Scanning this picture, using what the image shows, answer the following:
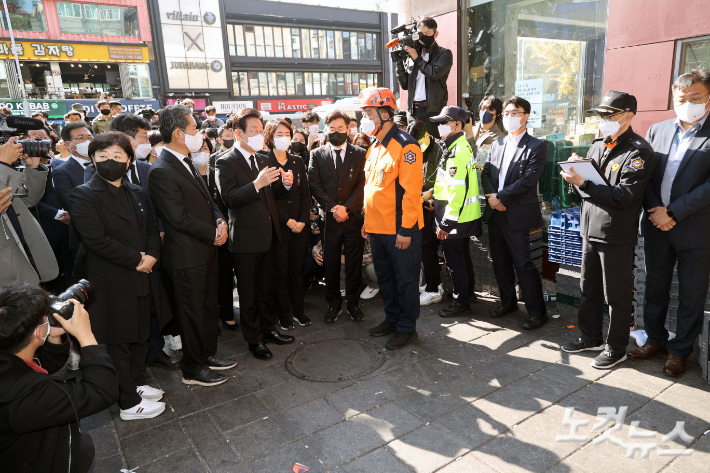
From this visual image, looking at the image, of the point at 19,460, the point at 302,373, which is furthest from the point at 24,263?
the point at 302,373

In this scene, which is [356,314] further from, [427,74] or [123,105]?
[123,105]

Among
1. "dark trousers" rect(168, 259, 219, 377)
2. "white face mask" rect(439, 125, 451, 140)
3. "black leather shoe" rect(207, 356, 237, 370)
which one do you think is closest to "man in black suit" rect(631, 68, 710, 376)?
"white face mask" rect(439, 125, 451, 140)

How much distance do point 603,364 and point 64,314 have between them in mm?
3933

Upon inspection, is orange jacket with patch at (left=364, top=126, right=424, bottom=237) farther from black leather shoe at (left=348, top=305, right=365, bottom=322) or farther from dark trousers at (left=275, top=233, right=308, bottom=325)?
black leather shoe at (left=348, top=305, right=365, bottom=322)

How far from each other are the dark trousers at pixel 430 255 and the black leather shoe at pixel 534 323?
51.3 inches

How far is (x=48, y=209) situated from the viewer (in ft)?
16.2

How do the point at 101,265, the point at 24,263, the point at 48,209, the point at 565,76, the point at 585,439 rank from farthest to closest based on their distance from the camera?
the point at 565,76
the point at 48,209
the point at 24,263
the point at 101,265
the point at 585,439

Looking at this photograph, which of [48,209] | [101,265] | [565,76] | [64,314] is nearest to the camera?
[64,314]

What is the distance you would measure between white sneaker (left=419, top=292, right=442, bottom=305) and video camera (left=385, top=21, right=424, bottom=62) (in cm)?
343

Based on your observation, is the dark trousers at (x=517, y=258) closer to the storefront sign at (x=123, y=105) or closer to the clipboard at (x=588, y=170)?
the clipboard at (x=588, y=170)

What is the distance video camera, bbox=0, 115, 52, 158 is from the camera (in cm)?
360

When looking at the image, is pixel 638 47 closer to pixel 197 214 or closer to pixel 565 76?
pixel 565 76

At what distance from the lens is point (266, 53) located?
39.3 metres

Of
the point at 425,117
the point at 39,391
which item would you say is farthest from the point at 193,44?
the point at 39,391
